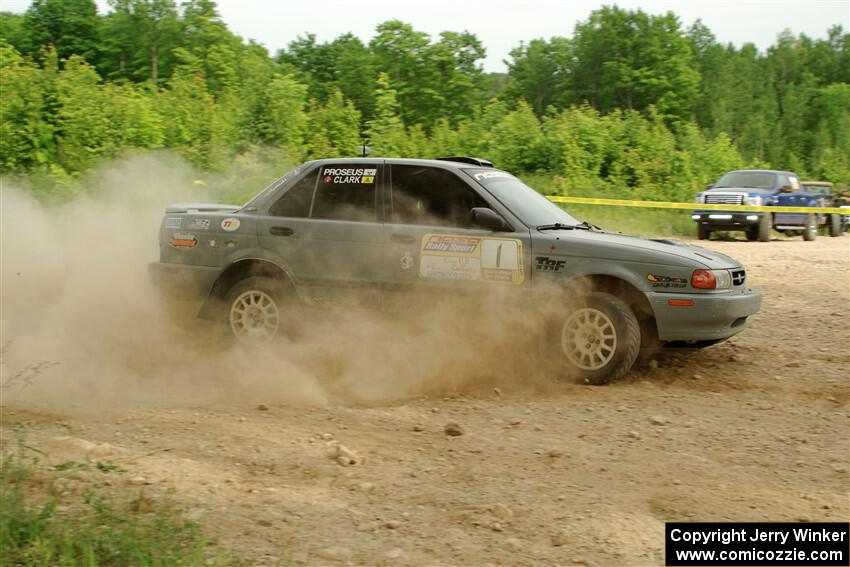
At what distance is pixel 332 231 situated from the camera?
303 inches

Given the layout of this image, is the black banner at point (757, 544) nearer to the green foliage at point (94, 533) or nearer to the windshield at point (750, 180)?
the green foliage at point (94, 533)

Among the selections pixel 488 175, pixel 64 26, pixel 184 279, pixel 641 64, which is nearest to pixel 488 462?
pixel 488 175

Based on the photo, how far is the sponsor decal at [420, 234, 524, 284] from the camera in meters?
7.16

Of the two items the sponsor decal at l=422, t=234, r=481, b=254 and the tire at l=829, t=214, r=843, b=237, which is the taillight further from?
the tire at l=829, t=214, r=843, b=237

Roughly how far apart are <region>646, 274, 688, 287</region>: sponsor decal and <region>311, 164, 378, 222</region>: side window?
2.41 meters

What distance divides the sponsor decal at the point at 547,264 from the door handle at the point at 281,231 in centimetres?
221

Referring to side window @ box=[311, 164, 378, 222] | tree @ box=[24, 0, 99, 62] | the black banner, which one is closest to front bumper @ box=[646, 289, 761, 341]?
side window @ box=[311, 164, 378, 222]

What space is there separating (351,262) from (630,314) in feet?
7.80

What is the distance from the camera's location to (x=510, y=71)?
7006cm

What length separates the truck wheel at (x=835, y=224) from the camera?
23141 mm

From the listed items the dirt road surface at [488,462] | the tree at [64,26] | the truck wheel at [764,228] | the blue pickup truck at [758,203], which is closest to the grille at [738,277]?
the dirt road surface at [488,462]

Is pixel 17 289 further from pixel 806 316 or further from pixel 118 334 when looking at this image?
pixel 806 316

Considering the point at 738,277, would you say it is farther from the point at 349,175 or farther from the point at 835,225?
the point at 835,225

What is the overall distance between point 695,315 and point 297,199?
11.7 ft
